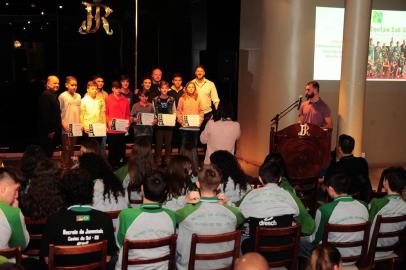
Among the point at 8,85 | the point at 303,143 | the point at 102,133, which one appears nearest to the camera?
the point at 303,143

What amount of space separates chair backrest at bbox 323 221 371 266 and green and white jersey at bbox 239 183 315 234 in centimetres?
23

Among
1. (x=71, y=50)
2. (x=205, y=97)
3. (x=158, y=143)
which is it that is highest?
(x=71, y=50)

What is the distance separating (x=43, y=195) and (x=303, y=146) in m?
4.43

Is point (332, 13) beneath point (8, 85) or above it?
above

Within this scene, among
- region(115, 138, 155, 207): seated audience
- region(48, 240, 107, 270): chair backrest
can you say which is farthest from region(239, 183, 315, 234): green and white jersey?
region(115, 138, 155, 207): seated audience

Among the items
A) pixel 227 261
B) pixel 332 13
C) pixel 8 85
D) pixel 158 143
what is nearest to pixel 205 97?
pixel 158 143

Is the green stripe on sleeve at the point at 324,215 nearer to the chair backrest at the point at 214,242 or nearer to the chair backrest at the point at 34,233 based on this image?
the chair backrest at the point at 214,242

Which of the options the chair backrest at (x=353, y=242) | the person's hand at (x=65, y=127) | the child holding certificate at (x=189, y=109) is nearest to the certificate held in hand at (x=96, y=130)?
the person's hand at (x=65, y=127)

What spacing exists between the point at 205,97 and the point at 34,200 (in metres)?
5.95

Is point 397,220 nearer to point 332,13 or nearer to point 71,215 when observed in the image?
point 71,215

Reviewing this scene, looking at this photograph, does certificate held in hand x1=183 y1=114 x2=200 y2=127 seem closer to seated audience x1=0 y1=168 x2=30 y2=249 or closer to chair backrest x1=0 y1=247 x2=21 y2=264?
seated audience x1=0 y1=168 x2=30 y2=249

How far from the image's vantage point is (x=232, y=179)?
496 cm

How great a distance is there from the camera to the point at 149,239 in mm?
3434

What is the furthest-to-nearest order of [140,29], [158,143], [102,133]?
1. [140,29]
2. [158,143]
3. [102,133]
